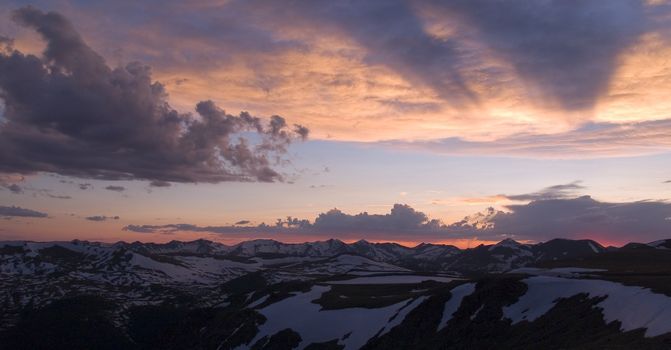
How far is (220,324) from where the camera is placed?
12775cm

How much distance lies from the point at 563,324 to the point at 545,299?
11.6m

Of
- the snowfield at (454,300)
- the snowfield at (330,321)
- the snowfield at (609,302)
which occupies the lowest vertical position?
the snowfield at (330,321)

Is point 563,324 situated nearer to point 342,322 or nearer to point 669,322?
point 669,322

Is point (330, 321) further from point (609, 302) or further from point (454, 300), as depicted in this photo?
point (609, 302)

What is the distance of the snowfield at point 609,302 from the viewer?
4400 cm

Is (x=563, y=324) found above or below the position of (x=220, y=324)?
above

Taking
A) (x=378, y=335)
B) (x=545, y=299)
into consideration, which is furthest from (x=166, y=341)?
(x=545, y=299)

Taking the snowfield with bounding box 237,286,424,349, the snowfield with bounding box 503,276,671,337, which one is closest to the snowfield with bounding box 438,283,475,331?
the snowfield with bounding box 237,286,424,349

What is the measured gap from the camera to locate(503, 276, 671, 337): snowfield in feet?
144

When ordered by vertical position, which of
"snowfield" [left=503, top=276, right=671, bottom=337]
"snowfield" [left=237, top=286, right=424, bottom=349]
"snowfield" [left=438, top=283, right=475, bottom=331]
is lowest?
"snowfield" [left=237, top=286, right=424, bottom=349]

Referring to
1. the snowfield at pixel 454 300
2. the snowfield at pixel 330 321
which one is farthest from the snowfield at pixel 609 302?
the snowfield at pixel 330 321

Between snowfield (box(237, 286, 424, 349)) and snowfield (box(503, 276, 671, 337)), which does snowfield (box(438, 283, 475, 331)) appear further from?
snowfield (box(503, 276, 671, 337))

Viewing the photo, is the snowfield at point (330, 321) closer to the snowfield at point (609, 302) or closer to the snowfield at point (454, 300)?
the snowfield at point (454, 300)

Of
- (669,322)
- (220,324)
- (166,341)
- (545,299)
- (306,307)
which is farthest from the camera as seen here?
(166,341)
